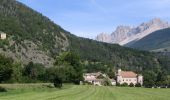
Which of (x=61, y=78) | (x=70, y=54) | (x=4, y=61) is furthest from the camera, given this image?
(x=70, y=54)

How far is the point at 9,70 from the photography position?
298ft

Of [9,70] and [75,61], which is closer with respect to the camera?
[9,70]

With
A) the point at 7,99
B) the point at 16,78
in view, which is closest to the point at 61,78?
the point at 16,78

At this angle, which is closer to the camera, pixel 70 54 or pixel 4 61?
pixel 4 61

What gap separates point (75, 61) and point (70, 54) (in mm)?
3108

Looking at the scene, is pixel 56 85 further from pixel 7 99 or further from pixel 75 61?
pixel 7 99

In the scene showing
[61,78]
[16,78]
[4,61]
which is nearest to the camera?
[4,61]

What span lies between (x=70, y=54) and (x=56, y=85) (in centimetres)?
3903

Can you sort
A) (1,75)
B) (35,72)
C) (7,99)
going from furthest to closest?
(35,72)
(1,75)
(7,99)

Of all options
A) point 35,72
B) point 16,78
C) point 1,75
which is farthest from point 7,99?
point 35,72

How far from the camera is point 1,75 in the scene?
295ft

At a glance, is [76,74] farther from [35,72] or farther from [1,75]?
[1,75]

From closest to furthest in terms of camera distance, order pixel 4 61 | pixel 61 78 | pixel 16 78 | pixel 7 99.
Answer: pixel 7 99, pixel 4 61, pixel 61 78, pixel 16 78

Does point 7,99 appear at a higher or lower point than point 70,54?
lower
